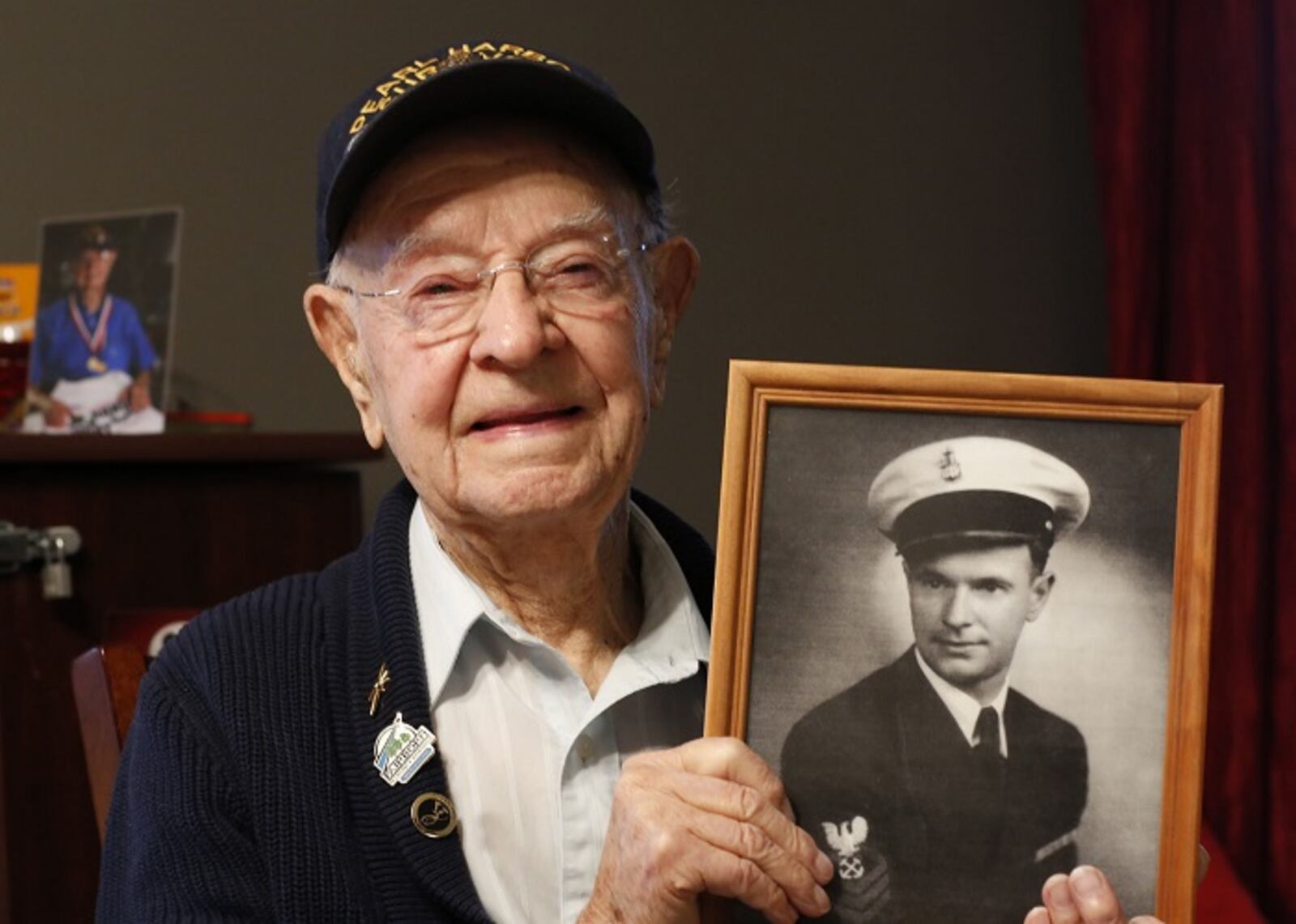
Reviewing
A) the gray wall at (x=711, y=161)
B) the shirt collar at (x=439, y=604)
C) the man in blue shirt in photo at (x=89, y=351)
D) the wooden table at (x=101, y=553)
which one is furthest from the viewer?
the gray wall at (x=711, y=161)

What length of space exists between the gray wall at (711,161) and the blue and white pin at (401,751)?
1.85 meters

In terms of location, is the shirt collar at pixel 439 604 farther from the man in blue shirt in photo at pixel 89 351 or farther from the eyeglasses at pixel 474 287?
the man in blue shirt in photo at pixel 89 351

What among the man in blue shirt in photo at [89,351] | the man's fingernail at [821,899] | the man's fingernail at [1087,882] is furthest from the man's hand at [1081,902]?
the man in blue shirt in photo at [89,351]

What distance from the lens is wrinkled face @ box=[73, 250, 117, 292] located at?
8.39 feet

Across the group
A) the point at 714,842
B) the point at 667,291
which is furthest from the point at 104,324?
the point at 714,842

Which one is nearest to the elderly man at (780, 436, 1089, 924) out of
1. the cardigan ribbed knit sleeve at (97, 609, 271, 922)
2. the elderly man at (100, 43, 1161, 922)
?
the elderly man at (100, 43, 1161, 922)

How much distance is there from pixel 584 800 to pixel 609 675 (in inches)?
4.1

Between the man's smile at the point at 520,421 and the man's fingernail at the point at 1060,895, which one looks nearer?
the man's fingernail at the point at 1060,895

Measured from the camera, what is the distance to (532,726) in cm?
131

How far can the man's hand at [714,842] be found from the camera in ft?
3.38

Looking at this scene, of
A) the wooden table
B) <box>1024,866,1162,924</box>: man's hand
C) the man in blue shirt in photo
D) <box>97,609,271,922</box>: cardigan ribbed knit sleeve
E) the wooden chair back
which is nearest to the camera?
<box>1024,866,1162,924</box>: man's hand

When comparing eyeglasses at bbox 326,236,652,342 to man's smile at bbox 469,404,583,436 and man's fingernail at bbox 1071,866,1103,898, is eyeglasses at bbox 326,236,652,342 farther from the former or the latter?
man's fingernail at bbox 1071,866,1103,898

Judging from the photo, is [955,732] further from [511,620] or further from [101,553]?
[101,553]

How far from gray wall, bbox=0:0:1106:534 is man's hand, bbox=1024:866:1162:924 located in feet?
7.16
